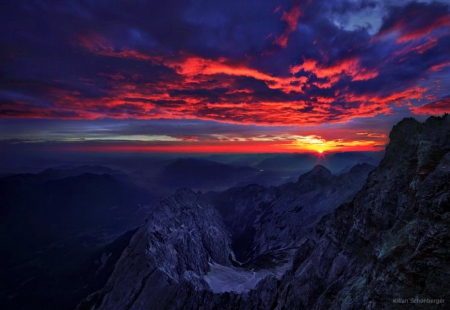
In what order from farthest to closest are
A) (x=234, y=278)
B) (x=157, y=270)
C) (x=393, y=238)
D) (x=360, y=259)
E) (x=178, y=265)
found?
(x=234, y=278)
(x=178, y=265)
(x=157, y=270)
(x=360, y=259)
(x=393, y=238)

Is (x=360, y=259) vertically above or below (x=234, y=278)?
above

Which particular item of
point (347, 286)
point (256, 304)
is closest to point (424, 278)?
point (347, 286)

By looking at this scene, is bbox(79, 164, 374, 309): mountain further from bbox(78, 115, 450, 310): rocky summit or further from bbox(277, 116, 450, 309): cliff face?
bbox(277, 116, 450, 309): cliff face

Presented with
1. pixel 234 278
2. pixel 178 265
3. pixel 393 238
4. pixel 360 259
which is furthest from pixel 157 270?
pixel 393 238

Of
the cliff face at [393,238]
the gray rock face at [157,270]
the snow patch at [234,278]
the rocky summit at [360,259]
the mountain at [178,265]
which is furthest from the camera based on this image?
the snow patch at [234,278]

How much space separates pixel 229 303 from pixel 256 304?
14177 mm

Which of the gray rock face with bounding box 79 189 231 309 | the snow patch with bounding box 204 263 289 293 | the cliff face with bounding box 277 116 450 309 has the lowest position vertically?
the snow patch with bounding box 204 263 289 293

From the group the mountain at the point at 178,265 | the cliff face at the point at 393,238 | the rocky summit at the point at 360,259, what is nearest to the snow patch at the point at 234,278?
the mountain at the point at 178,265

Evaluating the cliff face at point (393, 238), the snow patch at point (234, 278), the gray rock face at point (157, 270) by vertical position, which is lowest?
the snow patch at point (234, 278)

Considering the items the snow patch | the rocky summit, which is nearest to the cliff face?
the rocky summit

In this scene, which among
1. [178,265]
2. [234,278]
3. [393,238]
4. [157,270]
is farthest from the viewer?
[234,278]

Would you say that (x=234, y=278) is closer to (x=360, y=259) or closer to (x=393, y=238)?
(x=360, y=259)

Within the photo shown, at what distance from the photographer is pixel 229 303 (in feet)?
300

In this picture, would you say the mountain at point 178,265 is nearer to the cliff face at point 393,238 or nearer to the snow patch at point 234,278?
the snow patch at point 234,278
